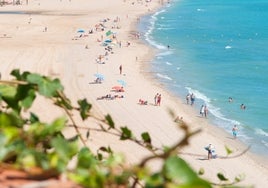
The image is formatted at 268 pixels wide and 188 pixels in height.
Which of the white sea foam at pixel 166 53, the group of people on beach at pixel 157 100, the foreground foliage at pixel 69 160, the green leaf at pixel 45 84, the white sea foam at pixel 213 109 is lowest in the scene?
the white sea foam at pixel 166 53

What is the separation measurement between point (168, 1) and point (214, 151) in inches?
3135

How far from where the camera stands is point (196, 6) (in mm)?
90188

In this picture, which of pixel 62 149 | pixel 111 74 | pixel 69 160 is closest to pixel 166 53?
pixel 111 74

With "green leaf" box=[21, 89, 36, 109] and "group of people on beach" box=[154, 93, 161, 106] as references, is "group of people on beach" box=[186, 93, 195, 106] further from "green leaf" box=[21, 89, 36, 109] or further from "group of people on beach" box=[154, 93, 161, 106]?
"green leaf" box=[21, 89, 36, 109]

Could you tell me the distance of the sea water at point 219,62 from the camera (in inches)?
1069

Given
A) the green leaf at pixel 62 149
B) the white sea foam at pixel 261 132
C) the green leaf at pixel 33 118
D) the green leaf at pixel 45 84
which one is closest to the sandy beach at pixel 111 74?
the green leaf at pixel 45 84

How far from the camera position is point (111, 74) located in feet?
114

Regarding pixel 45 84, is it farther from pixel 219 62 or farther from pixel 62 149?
pixel 219 62

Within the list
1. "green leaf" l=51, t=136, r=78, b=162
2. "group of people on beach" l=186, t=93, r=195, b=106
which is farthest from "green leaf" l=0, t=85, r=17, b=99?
"group of people on beach" l=186, t=93, r=195, b=106

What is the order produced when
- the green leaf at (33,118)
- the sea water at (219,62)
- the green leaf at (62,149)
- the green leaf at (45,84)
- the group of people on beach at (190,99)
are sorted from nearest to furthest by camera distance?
the green leaf at (62,149)
the green leaf at (45,84)
the green leaf at (33,118)
the sea water at (219,62)
the group of people on beach at (190,99)

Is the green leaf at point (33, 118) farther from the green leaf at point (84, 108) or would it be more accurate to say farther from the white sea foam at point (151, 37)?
the white sea foam at point (151, 37)

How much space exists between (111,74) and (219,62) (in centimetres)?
1170

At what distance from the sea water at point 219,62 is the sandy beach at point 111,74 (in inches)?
50.3

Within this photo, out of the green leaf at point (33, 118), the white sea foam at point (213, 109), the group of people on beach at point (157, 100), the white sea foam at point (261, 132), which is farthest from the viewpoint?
the group of people on beach at point (157, 100)
